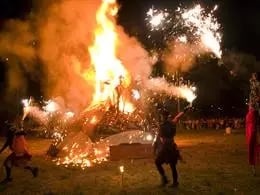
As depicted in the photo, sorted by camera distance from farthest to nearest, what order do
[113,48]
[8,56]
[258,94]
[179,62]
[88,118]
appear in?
[179,62], [8,56], [113,48], [88,118], [258,94]

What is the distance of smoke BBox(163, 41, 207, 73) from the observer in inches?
1519

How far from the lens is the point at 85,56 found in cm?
3891

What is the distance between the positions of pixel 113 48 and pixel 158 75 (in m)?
23.9

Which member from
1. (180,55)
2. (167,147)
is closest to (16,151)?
(167,147)

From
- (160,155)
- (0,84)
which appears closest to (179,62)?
(0,84)

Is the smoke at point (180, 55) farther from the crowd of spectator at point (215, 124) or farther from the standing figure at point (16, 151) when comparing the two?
the standing figure at point (16, 151)

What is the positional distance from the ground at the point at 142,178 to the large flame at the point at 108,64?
6.63 meters

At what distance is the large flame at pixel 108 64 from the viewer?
25.4 meters

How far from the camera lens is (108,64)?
25.9 metres

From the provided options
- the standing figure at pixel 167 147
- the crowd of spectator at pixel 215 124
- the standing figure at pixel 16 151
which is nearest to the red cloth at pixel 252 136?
the standing figure at pixel 167 147

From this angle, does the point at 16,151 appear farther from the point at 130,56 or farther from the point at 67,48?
the point at 67,48

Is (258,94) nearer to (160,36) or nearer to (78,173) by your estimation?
(78,173)

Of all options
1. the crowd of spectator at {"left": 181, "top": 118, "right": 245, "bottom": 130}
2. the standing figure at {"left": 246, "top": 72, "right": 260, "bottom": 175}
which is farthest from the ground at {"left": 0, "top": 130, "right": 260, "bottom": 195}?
the crowd of spectator at {"left": 181, "top": 118, "right": 245, "bottom": 130}

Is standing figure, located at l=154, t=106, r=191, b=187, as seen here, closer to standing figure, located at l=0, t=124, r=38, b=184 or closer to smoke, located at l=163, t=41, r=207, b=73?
standing figure, located at l=0, t=124, r=38, b=184
